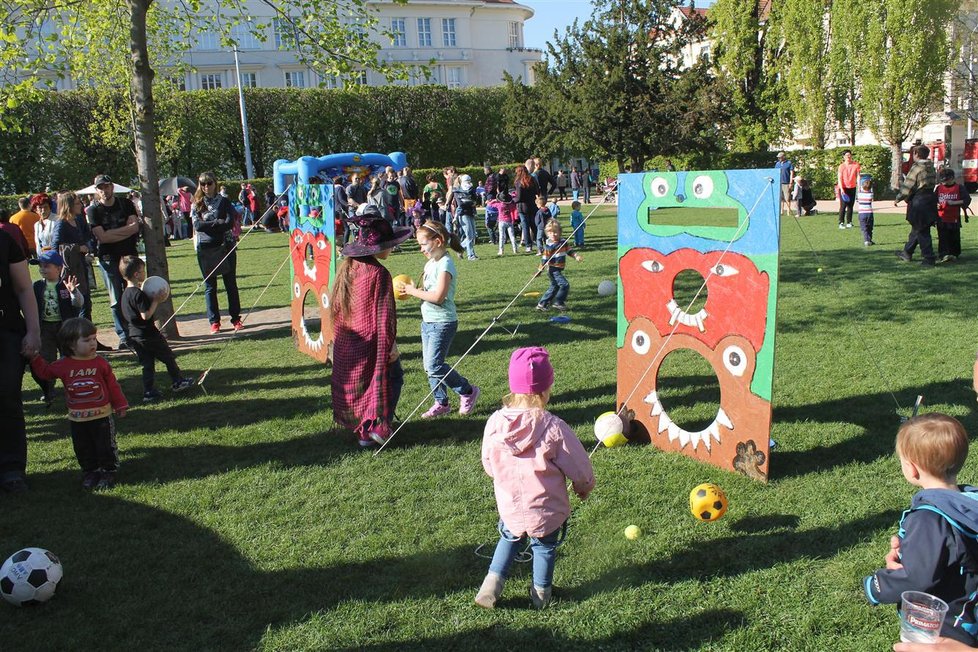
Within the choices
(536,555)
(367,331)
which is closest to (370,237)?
(367,331)

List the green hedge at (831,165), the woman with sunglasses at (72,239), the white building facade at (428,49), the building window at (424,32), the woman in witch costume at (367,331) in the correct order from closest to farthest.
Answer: the woman in witch costume at (367,331)
the woman with sunglasses at (72,239)
the green hedge at (831,165)
the white building facade at (428,49)
the building window at (424,32)

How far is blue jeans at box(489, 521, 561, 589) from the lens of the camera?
353cm

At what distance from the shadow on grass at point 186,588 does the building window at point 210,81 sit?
58881mm

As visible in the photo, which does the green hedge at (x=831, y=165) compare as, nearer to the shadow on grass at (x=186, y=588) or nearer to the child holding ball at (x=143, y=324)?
the child holding ball at (x=143, y=324)

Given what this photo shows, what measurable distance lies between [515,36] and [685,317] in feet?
221

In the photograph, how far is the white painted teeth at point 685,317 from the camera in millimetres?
5238

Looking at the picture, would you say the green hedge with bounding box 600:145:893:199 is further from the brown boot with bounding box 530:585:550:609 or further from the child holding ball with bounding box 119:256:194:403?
the brown boot with bounding box 530:585:550:609

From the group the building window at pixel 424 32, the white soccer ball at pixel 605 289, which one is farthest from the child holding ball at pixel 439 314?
the building window at pixel 424 32

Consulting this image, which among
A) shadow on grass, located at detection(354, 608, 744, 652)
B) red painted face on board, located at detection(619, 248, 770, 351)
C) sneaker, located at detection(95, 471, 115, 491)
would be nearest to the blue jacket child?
shadow on grass, located at detection(354, 608, 744, 652)

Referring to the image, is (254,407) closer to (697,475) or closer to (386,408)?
(386,408)

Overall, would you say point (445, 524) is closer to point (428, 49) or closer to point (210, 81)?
point (210, 81)

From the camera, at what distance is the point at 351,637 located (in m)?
3.47

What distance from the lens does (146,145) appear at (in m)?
9.55

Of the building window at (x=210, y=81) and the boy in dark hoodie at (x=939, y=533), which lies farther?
the building window at (x=210, y=81)
